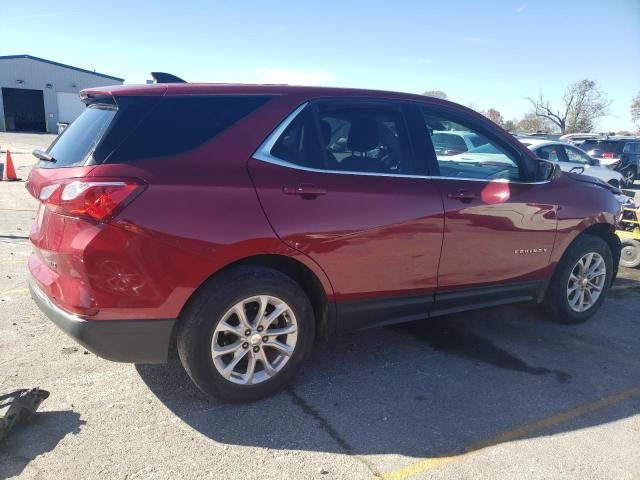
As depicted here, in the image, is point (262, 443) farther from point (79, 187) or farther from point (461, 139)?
point (461, 139)

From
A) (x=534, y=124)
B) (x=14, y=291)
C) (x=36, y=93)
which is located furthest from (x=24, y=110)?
(x=534, y=124)

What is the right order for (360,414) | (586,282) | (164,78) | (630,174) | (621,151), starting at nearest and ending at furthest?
(360,414), (164,78), (586,282), (621,151), (630,174)

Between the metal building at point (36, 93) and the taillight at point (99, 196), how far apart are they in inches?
1925

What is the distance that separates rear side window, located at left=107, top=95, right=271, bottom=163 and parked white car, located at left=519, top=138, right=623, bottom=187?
10.6m

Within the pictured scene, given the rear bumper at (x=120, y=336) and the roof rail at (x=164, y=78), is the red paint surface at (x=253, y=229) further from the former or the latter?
the roof rail at (x=164, y=78)

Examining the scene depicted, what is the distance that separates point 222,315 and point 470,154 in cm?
245

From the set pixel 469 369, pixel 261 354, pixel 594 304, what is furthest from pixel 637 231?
pixel 261 354

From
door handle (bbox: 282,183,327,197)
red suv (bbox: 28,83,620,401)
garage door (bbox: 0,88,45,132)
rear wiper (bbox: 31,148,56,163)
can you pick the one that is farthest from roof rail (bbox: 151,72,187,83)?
garage door (bbox: 0,88,45,132)

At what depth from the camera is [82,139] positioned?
9.56ft

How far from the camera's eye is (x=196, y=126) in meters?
2.89

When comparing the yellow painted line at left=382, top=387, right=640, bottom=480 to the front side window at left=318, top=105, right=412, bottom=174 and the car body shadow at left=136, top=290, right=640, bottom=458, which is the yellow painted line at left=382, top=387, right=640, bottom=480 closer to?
the car body shadow at left=136, top=290, right=640, bottom=458

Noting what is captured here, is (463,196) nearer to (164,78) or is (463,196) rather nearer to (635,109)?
(164,78)

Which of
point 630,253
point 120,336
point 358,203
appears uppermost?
point 358,203

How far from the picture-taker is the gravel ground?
2604 mm
